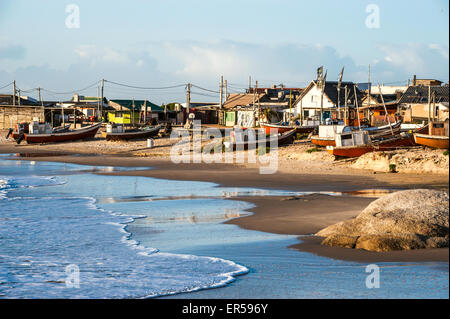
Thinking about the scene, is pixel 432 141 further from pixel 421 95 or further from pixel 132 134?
pixel 421 95

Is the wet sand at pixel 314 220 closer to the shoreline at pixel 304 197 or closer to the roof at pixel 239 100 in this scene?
the shoreline at pixel 304 197

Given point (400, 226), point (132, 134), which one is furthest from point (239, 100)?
point (400, 226)

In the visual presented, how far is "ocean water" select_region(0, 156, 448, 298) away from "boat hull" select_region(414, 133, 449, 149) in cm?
1303

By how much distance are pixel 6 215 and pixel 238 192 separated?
331 inches

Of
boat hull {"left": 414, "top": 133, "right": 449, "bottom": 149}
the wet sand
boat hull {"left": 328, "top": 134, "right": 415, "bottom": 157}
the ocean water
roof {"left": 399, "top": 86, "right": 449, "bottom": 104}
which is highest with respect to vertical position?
roof {"left": 399, "top": 86, "right": 449, "bottom": 104}

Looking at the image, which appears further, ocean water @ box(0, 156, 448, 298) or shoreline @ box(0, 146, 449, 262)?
shoreline @ box(0, 146, 449, 262)

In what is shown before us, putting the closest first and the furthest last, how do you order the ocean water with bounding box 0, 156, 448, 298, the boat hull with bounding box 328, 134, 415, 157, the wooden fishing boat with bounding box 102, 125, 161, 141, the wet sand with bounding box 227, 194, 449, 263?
the ocean water with bounding box 0, 156, 448, 298, the wet sand with bounding box 227, 194, 449, 263, the boat hull with bounding box 328, 134, 415, 157, the wooden fishing boat with bounding box 102, 125, 161, 141

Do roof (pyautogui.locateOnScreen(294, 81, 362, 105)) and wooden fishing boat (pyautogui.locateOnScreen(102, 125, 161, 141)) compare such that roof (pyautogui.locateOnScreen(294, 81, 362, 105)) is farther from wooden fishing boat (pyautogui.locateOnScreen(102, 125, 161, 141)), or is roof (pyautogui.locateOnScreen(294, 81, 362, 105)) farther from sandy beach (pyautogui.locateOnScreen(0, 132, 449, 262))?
sandy beach (pyautogui.locateOnScreen(0, 132, 449, 262))

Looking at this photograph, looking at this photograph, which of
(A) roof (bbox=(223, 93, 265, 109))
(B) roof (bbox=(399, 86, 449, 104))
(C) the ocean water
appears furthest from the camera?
(A) roof (bbox=(223, 93, 265, 109))

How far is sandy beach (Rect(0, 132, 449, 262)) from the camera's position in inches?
525

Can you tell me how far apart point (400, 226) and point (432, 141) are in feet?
66.8

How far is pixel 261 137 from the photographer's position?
42.7m

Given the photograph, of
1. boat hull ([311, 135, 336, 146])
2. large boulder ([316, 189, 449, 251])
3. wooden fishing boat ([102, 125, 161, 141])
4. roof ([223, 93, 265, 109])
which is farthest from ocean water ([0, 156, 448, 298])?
roof ([223, 93, 265, 109])
